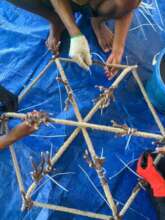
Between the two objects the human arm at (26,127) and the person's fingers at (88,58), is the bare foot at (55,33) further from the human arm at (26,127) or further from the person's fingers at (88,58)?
the human arm at (26,127)

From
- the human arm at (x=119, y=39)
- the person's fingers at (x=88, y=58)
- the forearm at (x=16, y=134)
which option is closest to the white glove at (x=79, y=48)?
the person's fingers at (x=88, y=58)

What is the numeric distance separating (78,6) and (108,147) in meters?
0.51

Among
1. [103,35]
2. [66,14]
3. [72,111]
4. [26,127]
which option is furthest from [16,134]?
[103,35]

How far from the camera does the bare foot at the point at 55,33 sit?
1480 mm

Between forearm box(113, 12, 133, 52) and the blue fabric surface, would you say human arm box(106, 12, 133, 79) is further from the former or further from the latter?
the blue fabric surface

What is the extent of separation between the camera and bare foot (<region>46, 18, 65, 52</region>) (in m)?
1.48

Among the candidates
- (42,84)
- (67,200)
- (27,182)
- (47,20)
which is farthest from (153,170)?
(47,20)

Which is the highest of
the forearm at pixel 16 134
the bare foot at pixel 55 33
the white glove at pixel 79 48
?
the bare foot at pixel 55 33

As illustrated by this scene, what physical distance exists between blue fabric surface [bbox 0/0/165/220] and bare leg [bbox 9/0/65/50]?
48 millimetres

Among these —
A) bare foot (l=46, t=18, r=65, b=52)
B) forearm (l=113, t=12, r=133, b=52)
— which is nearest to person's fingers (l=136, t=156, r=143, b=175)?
forearm (l=113, t=12, r=133, b=52)

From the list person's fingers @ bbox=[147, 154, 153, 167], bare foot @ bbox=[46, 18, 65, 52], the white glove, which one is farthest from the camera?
bare foot @ bbox=[46, 18, 65, 52]

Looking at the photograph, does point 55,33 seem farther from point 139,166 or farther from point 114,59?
point 139,166

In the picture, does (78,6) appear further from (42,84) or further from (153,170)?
(153,170)

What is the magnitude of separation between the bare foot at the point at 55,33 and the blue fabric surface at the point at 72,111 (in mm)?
37
